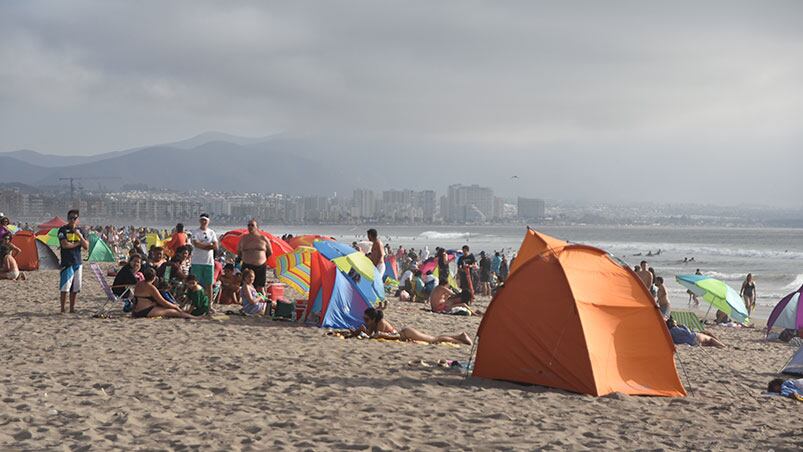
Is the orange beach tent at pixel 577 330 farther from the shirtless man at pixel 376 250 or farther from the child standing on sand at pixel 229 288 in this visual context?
the child standing on sand at pixel 229 288

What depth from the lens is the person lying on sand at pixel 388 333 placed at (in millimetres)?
9609

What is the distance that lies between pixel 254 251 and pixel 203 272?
0.87m

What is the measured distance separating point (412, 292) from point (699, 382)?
9411 mm

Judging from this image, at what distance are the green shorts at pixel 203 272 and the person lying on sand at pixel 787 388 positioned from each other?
764 centimetres

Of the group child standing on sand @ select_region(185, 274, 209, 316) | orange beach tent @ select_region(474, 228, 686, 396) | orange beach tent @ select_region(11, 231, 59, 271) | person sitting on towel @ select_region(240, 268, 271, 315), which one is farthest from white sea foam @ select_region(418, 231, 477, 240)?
orange beach tent @ select_region(474, 228, 686, 396)

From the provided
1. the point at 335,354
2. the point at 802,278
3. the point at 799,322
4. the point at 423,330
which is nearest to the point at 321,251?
the point at 423,330

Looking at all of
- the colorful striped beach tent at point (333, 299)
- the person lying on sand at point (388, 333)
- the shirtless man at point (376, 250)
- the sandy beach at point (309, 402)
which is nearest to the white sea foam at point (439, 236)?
the shirtless man at point (376, 250)

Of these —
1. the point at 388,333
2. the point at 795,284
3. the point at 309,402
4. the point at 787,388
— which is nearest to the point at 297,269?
the point at 388,333

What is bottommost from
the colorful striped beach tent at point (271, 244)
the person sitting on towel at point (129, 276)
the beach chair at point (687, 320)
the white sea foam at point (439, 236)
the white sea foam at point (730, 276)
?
the white sea foam at point (439, 236)

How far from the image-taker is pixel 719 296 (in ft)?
54.1

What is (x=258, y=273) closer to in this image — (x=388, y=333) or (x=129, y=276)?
(x=129, y=276)

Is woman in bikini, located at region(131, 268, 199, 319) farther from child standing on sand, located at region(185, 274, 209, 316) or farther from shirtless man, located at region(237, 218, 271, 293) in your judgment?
shirtless man, located at region(237, 218, 271, 293)

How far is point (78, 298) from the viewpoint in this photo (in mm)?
13062

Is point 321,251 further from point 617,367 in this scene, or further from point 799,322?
point 799,322
